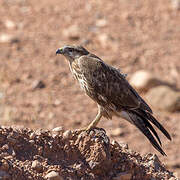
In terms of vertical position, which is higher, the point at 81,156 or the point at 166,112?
the point at 166,112

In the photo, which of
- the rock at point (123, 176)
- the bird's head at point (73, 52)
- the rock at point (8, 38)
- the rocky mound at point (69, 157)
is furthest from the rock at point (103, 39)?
the rock at point (123, 176)

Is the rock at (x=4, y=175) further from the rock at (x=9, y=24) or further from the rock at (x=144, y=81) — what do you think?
the rock at (x=9, y=24)

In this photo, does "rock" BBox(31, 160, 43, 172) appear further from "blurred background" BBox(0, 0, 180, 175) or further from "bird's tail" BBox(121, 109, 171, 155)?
"blurred background" BBox(0, 0, 180, 175)

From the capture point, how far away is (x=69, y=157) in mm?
6734

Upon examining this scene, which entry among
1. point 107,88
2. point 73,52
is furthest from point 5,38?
point 107,88

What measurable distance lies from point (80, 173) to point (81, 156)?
1.06 feet

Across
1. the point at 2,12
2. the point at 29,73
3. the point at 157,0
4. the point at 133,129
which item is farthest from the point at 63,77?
the point at 157,0

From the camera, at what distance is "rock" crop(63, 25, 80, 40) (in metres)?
15.4

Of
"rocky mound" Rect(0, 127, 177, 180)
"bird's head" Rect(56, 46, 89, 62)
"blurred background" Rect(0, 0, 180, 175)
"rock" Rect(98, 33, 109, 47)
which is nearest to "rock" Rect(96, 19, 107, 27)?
"blurred background" Rect(0, 0, 180, 175)

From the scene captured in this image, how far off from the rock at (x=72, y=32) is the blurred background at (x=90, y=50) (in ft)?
0.09

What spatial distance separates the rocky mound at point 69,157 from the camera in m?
6.31

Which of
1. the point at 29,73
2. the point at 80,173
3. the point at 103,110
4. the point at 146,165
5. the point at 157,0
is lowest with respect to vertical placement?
the point at 80,173

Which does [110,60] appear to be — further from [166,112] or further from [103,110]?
[103,110]

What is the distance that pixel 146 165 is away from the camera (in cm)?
724
